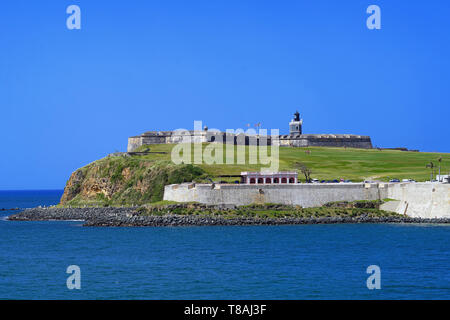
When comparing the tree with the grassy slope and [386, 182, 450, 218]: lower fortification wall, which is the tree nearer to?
the grassy slope

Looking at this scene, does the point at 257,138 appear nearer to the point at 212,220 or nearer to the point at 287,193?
the point at 287,193

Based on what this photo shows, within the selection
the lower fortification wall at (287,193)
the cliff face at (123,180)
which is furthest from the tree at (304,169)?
the cliff face at (123,180)

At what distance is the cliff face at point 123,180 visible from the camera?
331 ft

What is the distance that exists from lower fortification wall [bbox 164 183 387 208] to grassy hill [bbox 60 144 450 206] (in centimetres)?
1408

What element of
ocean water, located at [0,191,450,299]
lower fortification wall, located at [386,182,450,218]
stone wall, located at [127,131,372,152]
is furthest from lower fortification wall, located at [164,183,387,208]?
stone wall, located at [127,131,372,152]

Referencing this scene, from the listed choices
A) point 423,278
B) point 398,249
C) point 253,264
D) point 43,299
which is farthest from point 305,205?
point 43,299

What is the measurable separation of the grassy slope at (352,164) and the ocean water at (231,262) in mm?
29632

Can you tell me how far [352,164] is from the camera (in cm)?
11650

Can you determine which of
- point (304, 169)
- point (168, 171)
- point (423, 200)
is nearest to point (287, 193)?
point (423, 200)

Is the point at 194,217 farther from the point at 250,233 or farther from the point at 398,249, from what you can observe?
the point at 398,249

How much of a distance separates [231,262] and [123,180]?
61.6 meters

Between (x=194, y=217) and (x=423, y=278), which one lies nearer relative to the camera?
(x=423, y=278)

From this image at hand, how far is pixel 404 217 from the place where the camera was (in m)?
77.9
